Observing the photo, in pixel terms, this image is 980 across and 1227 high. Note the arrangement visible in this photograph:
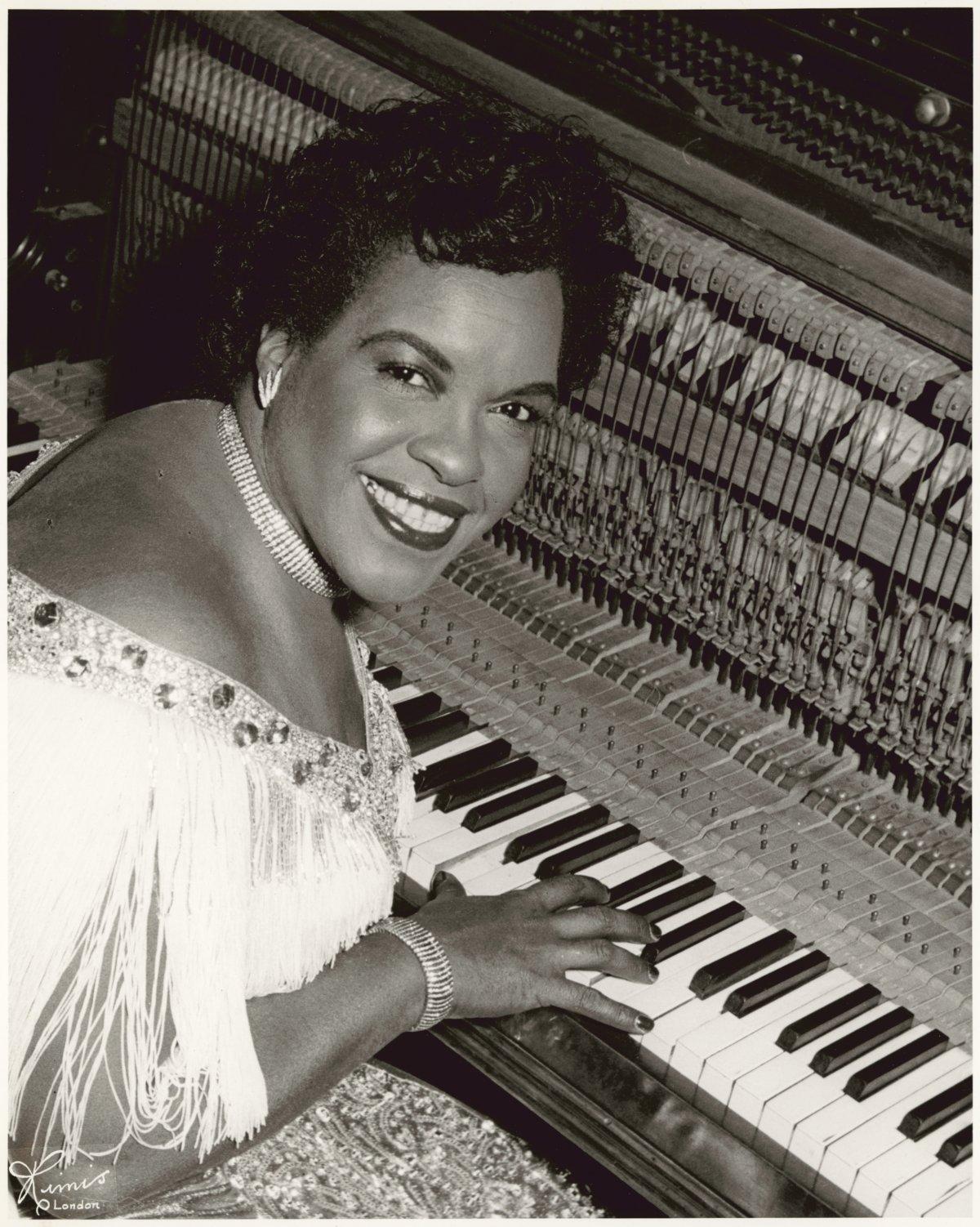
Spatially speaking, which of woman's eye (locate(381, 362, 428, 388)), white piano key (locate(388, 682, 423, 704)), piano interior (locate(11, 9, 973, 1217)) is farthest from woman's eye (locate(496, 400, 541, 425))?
white piano key (locate(388, 682, 423, 704))

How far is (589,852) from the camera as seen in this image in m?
2.42

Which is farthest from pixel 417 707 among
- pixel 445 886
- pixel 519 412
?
pixel 519 412

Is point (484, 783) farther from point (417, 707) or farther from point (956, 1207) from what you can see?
point (956, 1207)

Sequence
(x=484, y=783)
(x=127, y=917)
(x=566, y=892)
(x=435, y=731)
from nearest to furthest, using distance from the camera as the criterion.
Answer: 1. (x=127, y=917)
2. (x=566, y=892)
3. (x=484, y=783)
4. (x=435, y=731)

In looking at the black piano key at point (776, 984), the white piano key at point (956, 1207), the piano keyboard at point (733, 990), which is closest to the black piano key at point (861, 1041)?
the piano keyboard at point (733, 990)

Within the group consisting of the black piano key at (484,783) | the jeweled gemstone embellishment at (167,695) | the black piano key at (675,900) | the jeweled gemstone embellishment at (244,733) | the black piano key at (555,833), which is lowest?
the black piano key at (484,783)

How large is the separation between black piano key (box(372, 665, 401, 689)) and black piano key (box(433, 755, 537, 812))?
278 mm

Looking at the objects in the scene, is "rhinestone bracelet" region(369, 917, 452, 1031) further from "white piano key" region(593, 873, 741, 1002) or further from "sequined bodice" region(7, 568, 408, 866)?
"white piano key" region(593, 873, 741, 1002)

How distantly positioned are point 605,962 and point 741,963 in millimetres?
201

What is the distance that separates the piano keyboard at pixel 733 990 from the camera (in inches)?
79.5

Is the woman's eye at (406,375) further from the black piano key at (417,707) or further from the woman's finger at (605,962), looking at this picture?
the black piano key at (417,707)

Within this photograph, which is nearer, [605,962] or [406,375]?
[406,375]

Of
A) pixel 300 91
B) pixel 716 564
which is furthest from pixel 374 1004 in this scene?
pixel 300 91
